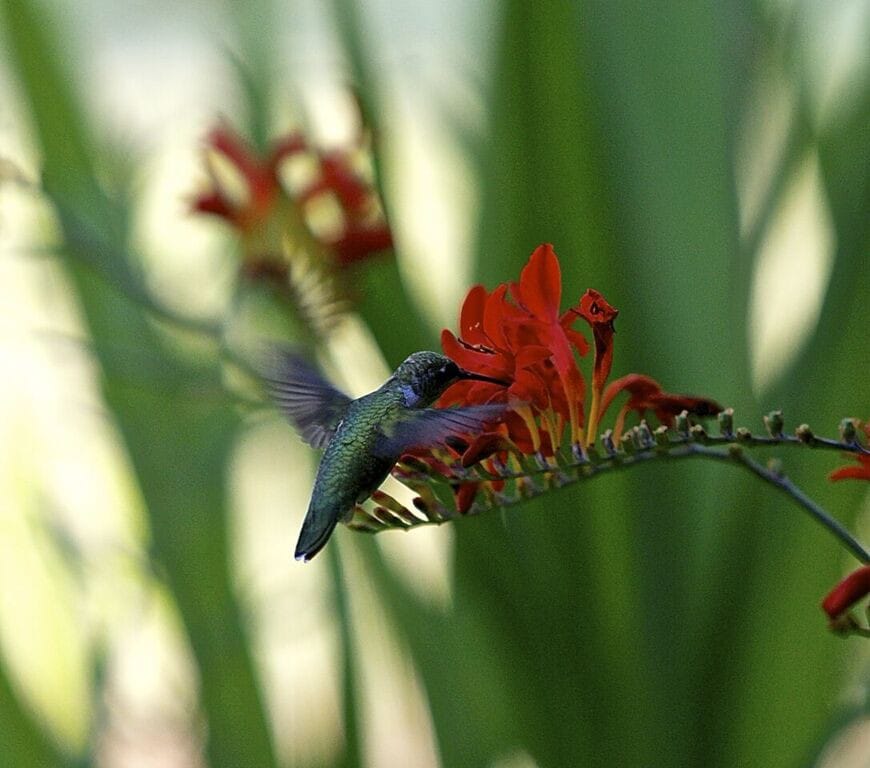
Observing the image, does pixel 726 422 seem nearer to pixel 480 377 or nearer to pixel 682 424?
pixel 682 424

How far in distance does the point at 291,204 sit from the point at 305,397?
21.6 inches

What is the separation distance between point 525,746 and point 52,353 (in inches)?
23.9

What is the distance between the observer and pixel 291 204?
1164mm

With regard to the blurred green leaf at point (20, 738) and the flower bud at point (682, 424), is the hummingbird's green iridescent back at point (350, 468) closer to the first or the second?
the flower bud at point (682, 424)

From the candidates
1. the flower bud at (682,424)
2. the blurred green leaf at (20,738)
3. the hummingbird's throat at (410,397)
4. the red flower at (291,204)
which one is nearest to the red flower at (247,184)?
the red flower at (291,204)

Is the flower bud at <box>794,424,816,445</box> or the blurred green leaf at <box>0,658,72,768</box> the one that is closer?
the flower bud at <box>794,424,816,445</box>

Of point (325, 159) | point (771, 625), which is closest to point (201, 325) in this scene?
point (325, 159)

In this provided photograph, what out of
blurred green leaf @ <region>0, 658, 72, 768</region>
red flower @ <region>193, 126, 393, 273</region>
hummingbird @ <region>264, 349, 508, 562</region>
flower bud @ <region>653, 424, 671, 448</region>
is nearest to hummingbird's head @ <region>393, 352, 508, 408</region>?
hummingbird @ <region>264, 349, 508, 562</region>

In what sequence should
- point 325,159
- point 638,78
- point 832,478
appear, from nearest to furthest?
point 832,478 < point 638,78 < point 325,159

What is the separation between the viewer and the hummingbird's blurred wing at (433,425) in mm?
504

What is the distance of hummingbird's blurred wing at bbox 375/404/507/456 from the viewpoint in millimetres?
504

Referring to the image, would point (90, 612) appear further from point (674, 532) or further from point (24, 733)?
point (674, 532)

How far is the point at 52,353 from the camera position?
1205mm

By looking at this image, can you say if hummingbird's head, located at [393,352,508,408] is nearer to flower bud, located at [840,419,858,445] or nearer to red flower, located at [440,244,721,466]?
red flower, located at [440,244,721,466]
